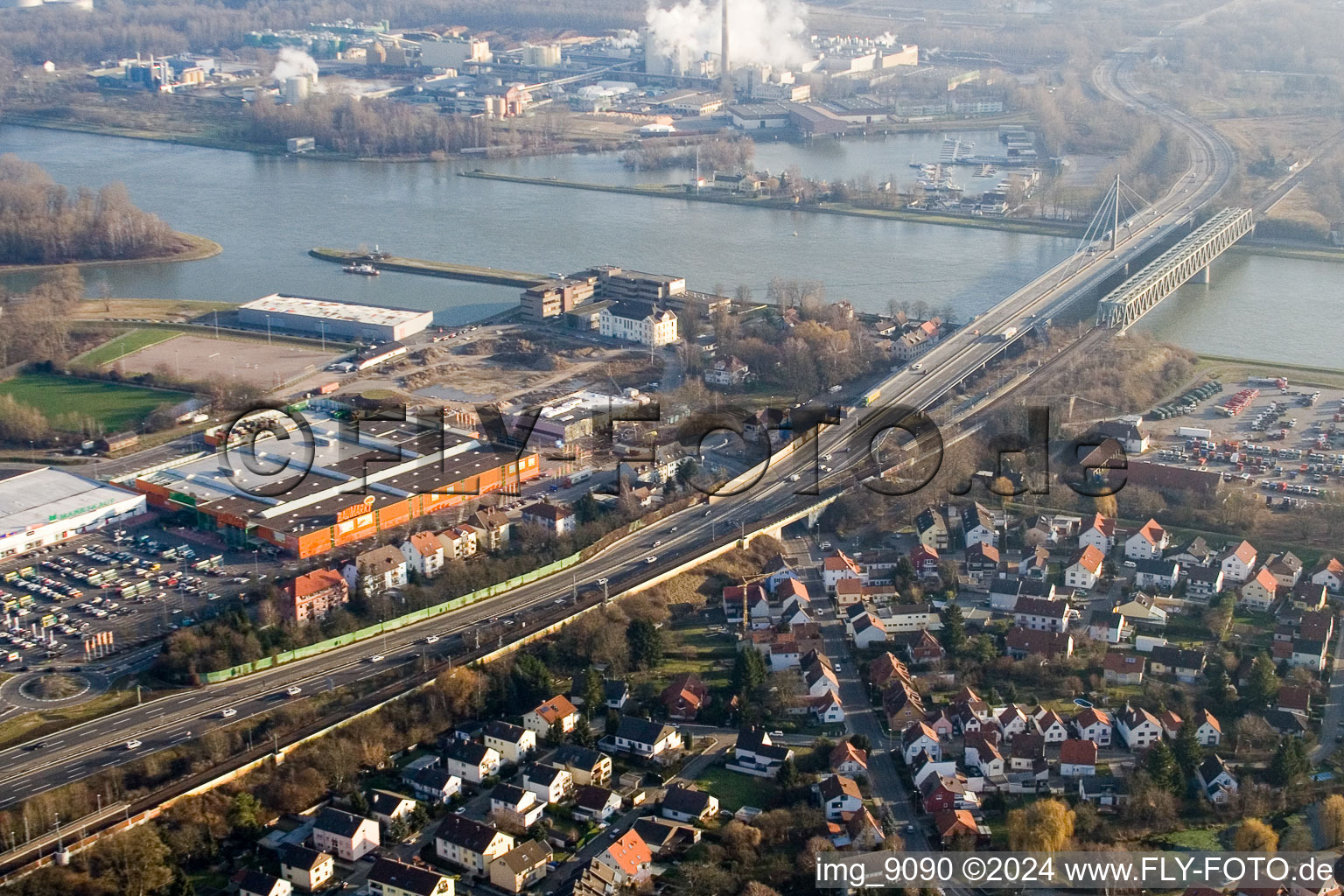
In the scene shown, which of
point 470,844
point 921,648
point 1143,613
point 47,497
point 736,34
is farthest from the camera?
point 736,34

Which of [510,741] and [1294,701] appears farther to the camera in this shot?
[1294,701]

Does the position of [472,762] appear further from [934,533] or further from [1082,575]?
[1082,575]

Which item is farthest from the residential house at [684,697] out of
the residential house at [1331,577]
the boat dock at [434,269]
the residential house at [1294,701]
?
the boat dock at [434,269]

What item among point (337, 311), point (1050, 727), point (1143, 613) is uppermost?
point (337, 311)

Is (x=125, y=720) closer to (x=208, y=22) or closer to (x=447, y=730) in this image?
(x=447, y=730)

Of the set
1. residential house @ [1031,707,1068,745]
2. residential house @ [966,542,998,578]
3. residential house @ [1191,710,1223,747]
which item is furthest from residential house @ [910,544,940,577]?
residential house @ [1191,710,1223,747]

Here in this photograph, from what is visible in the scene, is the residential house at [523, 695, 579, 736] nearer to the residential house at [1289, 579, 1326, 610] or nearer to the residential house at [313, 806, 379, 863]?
the residential house at [313, 806, 379, 863]

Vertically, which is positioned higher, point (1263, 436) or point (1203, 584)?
point (1263, 436)

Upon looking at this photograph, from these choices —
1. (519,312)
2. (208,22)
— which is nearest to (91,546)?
(519,312)

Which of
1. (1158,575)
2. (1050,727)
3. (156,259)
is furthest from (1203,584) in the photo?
(156,259)
